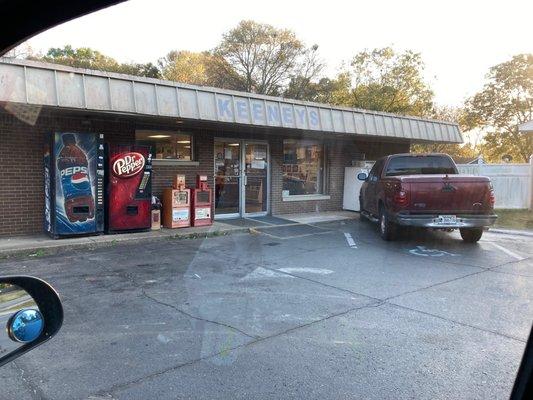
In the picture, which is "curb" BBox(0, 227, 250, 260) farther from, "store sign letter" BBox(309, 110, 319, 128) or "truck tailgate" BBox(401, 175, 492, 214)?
"truck tailgate" BBox(401, 175, 492, 214)

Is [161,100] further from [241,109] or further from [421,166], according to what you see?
[421,166]

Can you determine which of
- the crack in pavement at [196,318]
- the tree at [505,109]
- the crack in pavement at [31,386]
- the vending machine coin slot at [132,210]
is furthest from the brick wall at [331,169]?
the tree at [505,109]

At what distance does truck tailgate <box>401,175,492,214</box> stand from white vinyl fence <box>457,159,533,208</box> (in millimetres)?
9647

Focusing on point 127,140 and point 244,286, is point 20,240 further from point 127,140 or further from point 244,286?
point 244,286

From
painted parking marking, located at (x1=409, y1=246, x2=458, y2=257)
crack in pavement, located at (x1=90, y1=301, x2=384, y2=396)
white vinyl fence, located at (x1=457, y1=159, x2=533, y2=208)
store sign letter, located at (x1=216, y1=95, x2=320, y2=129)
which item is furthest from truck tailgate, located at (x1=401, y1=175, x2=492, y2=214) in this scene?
white vinyl fence, located at (x1=457, y1=159, x2=533, y2=208)

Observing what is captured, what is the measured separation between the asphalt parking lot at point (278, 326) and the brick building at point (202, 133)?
2.76m

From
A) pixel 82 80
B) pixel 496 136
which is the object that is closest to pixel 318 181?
pixel 82 80

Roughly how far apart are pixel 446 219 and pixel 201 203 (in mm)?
5819

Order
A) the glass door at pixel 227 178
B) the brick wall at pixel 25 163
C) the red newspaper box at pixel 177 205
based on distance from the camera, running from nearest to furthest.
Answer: the brick wall at pixel 25 163 < the red newspaper box at pixel 177 205 < the glass door at pixel 227 178

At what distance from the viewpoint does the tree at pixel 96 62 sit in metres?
36.7

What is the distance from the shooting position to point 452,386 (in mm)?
3598

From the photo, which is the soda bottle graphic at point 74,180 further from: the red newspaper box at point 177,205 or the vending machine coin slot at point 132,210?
the red newspaper box at point 177,205

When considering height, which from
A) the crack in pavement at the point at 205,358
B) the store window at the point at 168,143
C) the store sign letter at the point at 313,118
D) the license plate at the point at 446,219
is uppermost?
the store sign letter at the point at 313,118

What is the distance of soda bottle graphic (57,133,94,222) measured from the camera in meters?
9.43
